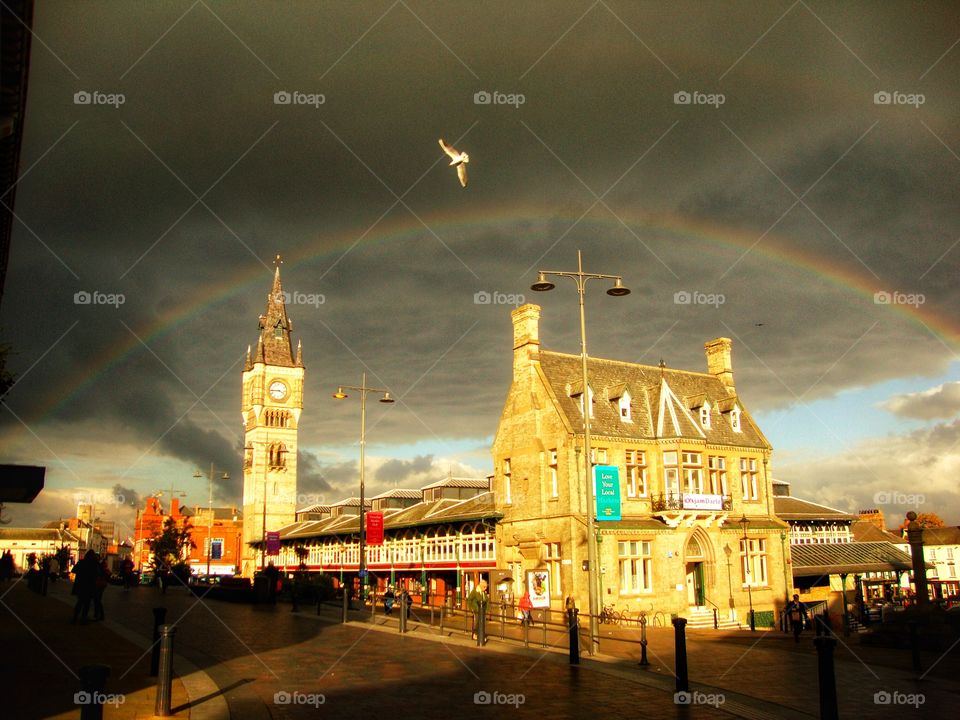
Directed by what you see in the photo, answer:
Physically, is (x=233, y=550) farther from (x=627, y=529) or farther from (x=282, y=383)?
(x=627, y=529)

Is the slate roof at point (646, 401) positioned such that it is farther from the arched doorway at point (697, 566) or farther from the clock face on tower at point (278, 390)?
the clock face on tower at point (278, 390)

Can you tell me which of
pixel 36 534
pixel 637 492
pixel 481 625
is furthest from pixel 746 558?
pixel 36 534

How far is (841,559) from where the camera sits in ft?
158

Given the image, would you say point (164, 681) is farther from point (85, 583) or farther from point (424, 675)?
point (85, 583)

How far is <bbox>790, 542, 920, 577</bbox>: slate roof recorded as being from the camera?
46.6 m

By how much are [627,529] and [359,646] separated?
1903 centimetres

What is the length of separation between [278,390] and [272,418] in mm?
4687

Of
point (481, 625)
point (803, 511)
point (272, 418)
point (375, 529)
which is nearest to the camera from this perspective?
point (481, 625)

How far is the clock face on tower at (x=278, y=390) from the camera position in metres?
121

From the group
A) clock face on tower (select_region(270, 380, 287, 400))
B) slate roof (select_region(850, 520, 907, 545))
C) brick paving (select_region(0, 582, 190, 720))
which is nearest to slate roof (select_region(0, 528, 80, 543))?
clock face on tower (select_region(270, 380, 287, 400))

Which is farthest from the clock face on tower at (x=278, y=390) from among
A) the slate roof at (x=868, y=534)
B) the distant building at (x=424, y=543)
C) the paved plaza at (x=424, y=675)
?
the paved plaza at (x=424, y=675)

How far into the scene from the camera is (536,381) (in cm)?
3994

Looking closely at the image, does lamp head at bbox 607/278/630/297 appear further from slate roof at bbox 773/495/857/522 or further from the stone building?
slate roof at bbox 773/495/857/522

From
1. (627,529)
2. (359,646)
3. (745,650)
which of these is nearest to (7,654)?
(359,646)
